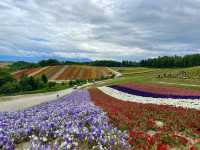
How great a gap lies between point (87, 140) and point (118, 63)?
162663 millimetres

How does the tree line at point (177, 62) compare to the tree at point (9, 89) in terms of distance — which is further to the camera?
the tree line at point (177, 62)

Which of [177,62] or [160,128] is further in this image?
[177,62]

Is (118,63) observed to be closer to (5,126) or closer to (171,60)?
(171,60)

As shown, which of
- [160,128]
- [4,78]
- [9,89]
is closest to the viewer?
[160,128]

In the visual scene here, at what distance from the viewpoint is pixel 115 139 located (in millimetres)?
7434

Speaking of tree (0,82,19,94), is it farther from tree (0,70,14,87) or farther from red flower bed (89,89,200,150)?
red flower bed (89,89,200,150)

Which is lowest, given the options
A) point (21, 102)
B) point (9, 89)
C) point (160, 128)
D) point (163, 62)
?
point (9, 89)

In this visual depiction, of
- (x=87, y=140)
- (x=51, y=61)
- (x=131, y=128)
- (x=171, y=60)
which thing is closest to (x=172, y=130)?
(x=131, y=128)

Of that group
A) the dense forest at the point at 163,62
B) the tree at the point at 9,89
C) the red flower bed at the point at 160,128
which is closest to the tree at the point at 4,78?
the tree at the point at 9,89

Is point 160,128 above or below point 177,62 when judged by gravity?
above

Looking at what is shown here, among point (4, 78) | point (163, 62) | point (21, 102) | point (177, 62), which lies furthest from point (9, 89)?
point (163, 62)

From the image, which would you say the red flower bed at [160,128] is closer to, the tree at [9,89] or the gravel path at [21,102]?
the gravel path at [21,102]

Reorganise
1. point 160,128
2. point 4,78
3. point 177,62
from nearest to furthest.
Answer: point 160,128 → point 4,78 → point 177,62

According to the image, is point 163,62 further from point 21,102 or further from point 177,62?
point 21,102
